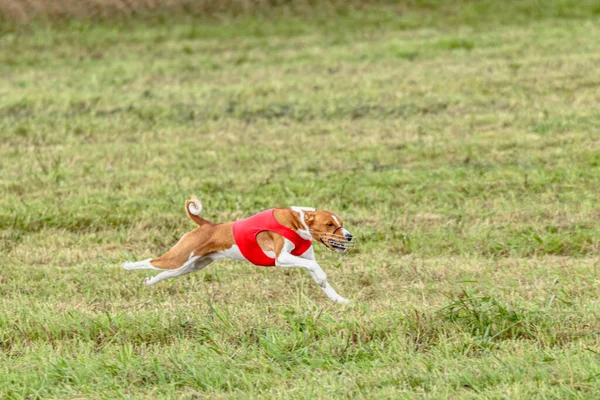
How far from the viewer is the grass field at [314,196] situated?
16.9 ft

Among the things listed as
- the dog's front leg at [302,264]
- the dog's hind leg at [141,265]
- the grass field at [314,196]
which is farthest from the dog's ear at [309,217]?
the dog's hind leg at [141,265]

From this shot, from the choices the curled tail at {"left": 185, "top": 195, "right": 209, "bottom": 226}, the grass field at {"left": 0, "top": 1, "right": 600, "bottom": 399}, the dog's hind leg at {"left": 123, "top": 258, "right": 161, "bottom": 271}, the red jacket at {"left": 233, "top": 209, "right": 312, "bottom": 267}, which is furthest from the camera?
the dog's hind leg at {"left": 123, "top": 258, "right": 161, "bottom": 271}

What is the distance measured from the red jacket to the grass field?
0.33 m

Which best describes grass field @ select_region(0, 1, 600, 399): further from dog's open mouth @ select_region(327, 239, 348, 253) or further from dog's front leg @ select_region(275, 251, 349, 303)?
dog's open mouth @ select_region(327, 239, 348, 253)

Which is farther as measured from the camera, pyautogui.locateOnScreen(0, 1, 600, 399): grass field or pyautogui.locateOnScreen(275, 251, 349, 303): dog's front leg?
pyautogui.locateOnScreen(275, 251, 349, 303): dog's front leg

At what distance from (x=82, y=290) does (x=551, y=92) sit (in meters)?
9.51

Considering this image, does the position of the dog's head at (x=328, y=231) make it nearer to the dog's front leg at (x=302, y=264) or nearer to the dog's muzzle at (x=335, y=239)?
the dog's muzzle at (x=335, y=239)

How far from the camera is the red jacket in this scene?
20.7 feet

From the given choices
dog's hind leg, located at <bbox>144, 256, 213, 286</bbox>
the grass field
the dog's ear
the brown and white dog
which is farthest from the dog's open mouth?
dog's hind leg, located at <bbox>144, 256, 213, 286</bbox>

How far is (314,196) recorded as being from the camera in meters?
10.1

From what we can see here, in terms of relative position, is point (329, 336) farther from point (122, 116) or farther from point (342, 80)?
point (342, 80)

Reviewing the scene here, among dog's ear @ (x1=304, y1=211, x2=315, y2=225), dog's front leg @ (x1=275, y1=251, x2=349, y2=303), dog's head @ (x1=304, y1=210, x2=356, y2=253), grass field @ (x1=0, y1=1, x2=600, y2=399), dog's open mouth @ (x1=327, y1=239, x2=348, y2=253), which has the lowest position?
grass field @ (x1=0, y1=1, x2=600, y2=399)

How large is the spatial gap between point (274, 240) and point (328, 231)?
0.35m

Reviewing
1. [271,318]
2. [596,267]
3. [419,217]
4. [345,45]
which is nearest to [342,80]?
[345,45]
